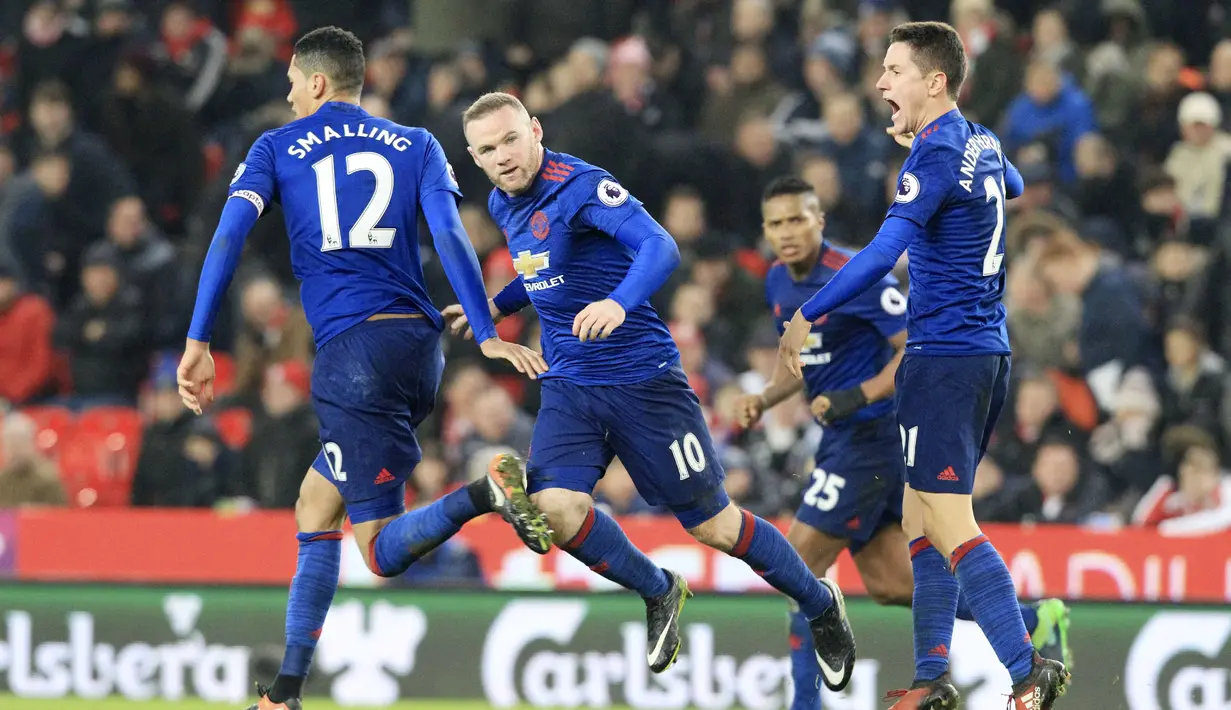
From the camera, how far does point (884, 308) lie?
25.4ft

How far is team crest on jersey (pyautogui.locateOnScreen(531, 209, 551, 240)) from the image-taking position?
21.8ft

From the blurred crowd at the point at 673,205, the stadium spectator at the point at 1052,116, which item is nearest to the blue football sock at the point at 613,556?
the blurred crowd at the point at 673,205

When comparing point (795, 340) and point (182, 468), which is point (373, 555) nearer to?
point (795, 340)

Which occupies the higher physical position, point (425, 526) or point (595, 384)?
point (595, 384)

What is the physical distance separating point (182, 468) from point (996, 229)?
25.6ft

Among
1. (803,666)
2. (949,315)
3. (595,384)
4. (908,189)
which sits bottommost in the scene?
(803,666)

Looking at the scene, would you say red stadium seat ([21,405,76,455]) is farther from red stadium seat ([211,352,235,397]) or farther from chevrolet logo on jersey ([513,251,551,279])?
chevrolet logo on jersey ([513,251,551,279])

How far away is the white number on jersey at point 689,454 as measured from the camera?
6680 millimetres

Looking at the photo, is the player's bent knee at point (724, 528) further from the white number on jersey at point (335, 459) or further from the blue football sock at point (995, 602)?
the white number on jersey at point (335, 459)

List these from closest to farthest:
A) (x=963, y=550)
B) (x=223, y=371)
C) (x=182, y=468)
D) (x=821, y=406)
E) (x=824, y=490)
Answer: (x=963, y=550) → (x=821, y=406) → (x=824, y=490) → (x=182, y=468) → (x=223, y=371)

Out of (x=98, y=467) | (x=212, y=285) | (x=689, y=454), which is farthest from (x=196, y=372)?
(x=98, y=467)

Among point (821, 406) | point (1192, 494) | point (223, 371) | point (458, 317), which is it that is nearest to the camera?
point (458, 317)

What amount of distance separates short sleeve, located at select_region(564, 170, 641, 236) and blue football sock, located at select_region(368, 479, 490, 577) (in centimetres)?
105

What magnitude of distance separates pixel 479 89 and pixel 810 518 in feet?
23.4
